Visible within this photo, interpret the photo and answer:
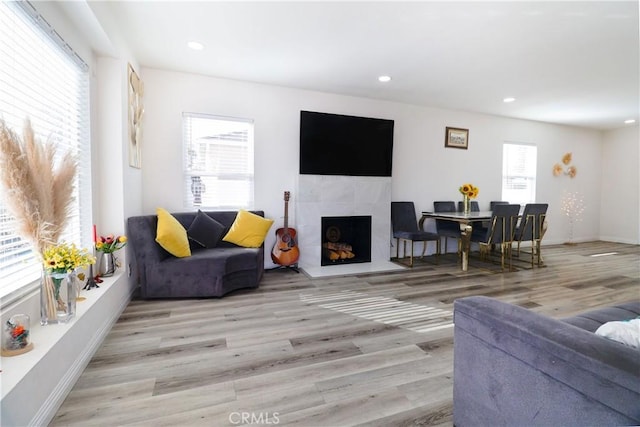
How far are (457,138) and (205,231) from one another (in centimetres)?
461

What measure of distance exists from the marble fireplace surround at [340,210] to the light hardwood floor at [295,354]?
0.61m

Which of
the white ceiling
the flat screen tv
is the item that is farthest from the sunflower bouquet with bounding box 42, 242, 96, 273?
the flat screen tv

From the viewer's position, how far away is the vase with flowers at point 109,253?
2.47 metres

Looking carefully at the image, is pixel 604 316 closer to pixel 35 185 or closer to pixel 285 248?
pixel 35 185

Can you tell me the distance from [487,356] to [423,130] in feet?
14.8

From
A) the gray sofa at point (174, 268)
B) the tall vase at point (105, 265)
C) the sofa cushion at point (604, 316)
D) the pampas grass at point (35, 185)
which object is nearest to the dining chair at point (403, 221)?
the gray sofa at point (174, 268)

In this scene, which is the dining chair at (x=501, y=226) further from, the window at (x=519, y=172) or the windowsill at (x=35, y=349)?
the windowsill at (x=35, y=349)

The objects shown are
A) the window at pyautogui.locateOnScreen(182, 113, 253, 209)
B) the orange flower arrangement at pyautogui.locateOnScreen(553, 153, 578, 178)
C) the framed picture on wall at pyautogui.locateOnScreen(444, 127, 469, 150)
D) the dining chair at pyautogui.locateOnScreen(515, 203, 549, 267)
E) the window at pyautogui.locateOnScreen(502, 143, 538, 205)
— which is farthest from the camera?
the orange flower arrangement at pyautogui.locateOnScreen(553, 153, 578, 178)

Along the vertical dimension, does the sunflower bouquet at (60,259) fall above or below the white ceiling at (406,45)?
below

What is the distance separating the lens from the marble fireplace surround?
13.6ft

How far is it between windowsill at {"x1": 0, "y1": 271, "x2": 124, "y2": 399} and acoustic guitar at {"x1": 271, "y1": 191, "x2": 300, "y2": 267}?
2.15 meters

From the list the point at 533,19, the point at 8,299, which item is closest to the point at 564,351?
the point at 8,299

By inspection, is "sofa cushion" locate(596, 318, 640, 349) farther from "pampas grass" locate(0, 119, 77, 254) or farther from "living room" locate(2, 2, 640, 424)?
"pampas grass" locate(0, 119, 77, 254)

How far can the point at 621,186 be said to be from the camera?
6.50 m
